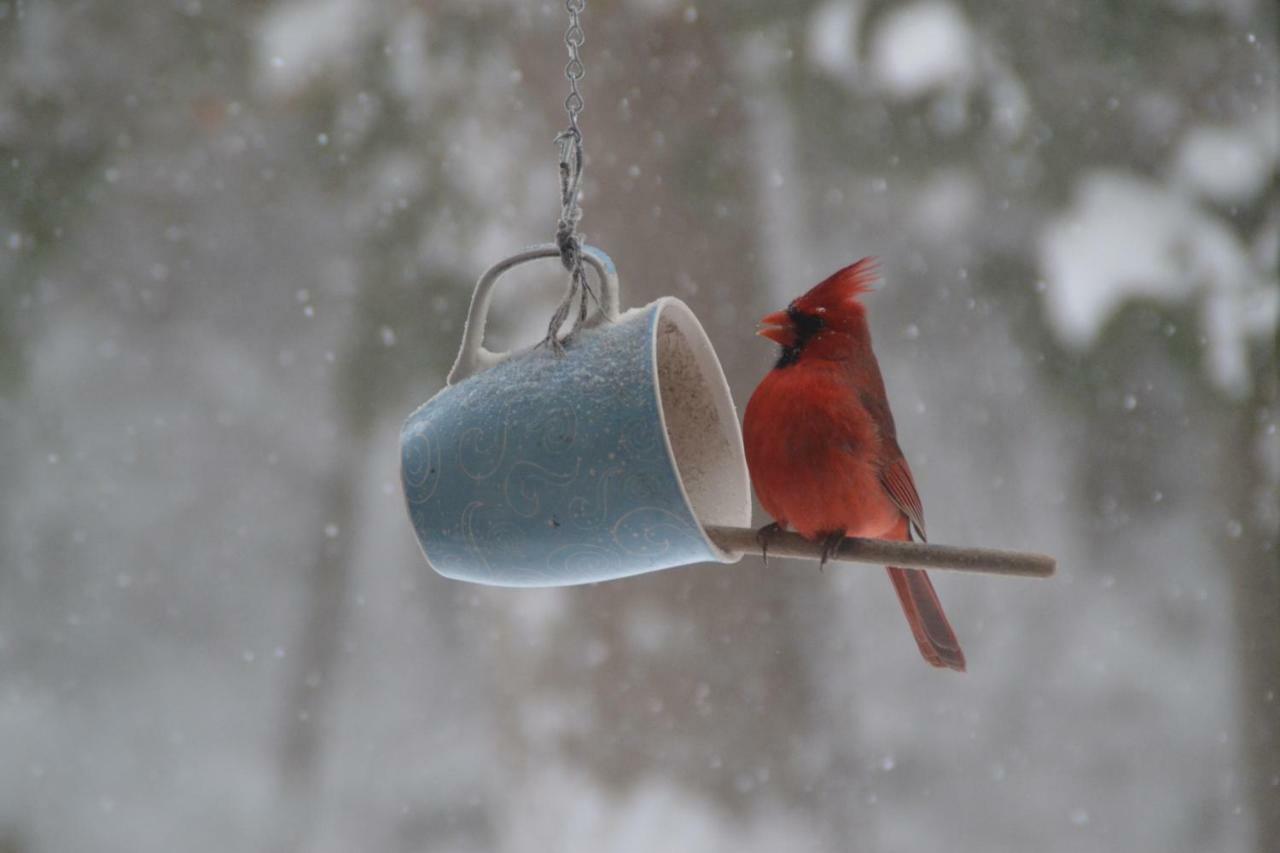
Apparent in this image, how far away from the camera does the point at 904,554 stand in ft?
3.52

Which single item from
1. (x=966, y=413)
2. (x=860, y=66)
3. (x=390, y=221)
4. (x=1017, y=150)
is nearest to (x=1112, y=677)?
(x=966, y=413)

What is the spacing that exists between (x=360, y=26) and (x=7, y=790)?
194 centimetres

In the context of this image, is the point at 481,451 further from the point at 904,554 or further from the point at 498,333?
the point at 498,333

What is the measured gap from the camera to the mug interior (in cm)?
124

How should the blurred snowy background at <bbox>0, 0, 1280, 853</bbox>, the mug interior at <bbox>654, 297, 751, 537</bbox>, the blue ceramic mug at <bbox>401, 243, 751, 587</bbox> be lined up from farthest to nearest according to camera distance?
the blurred snowy background at <bbox>0, 0, 1280, 853</bbox>, the mug interior at <bbox>654, 297, 751, 537</bbox>, the blue ceramic mug at <bbox>401, 243, 751, 587</bbox>

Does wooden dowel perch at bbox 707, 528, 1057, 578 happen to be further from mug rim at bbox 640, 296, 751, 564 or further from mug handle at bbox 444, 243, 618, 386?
mug handle at bbox 444, 243, 618, 386

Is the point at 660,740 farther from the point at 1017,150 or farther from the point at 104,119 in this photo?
the point at 104,119

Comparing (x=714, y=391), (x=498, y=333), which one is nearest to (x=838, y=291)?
(x=714, y=391)

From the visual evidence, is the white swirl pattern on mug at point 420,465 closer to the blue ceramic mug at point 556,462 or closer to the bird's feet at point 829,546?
the blue ceramic mug at point 556,462

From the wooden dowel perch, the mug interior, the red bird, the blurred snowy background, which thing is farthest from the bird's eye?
the blurred snowy background

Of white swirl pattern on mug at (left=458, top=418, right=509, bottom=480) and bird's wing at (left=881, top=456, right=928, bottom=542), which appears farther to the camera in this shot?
bird's wing at (left=881, top=456, right=928, bottom=542)

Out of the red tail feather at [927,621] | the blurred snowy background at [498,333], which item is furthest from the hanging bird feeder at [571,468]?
the blurred snowy background at [498,333]

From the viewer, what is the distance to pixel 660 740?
9.40 ft

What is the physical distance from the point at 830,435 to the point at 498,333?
1.78m
